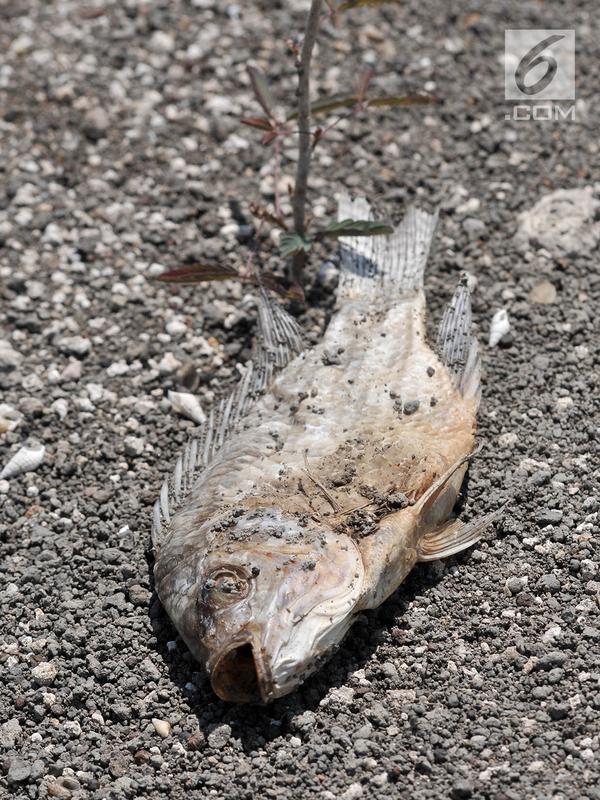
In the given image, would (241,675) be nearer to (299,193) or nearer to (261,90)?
(299,193)

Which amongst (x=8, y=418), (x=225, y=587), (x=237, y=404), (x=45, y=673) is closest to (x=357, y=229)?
(x=237, y=404)

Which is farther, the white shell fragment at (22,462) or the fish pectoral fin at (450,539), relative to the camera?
the white shell fragment at (22,462)

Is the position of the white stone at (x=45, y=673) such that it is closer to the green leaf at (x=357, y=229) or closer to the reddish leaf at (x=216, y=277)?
the reddish leaf at (x=216, y=277)

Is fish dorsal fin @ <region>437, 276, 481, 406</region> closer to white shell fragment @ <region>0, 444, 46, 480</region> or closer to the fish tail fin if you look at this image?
the fish tail fin

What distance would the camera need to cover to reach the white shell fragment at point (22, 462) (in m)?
4.55

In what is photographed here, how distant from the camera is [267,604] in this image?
3.51 meters

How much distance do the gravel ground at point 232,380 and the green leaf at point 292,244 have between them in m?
0.28

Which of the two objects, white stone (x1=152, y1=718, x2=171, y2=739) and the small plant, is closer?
white stone (x1=152, y1=718, x2=171, y2=739)

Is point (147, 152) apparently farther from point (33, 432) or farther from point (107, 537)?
point (107, 537)

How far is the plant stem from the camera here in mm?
4465

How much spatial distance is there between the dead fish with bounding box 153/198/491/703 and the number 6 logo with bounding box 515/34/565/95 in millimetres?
1594

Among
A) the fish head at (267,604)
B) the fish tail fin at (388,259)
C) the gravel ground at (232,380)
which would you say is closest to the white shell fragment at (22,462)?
the gravel ground at (232,380)

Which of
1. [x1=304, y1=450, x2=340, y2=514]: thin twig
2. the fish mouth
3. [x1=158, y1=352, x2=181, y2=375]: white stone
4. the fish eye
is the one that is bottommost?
the fish mouth

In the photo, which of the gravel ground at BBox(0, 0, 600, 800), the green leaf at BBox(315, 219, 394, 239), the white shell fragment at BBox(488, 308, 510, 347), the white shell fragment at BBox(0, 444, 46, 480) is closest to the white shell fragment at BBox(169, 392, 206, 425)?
the gravel ground at BBox(0, 0, 600, 800)
